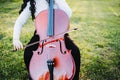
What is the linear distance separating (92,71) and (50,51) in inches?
44.2

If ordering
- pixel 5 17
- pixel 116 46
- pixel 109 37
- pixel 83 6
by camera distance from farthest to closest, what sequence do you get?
1. pixel 83 6
2. pixel 5 17
3. pixel 109 37
4. pixel 116 46

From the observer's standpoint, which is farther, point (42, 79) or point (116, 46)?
point (116, 46)

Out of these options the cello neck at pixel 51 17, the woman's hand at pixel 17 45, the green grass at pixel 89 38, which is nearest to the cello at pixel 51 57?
the cello neck at pixel 51 17

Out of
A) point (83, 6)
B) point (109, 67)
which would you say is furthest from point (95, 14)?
point (109, 67)

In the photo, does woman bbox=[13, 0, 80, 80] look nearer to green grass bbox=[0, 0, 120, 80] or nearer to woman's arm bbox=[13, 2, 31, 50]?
woman's arm bbox=[13, 2, 31, 50]

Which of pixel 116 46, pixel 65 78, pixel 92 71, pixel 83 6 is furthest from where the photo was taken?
pixel 83 6

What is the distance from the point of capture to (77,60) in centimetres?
256

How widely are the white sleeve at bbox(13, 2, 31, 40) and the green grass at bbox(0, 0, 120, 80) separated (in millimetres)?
879

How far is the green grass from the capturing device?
3364 millimetres

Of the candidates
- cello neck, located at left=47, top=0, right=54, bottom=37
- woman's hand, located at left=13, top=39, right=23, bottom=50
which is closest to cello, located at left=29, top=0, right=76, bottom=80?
cello neck, located at left=47, top=0, right=54, bottom=37

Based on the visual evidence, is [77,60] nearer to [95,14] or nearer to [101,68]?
[101,68]

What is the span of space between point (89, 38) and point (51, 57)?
2230 millimetres

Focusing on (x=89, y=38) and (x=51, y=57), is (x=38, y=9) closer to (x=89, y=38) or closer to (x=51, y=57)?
(x=51, y=57)

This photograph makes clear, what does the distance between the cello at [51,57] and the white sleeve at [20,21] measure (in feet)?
0.49
